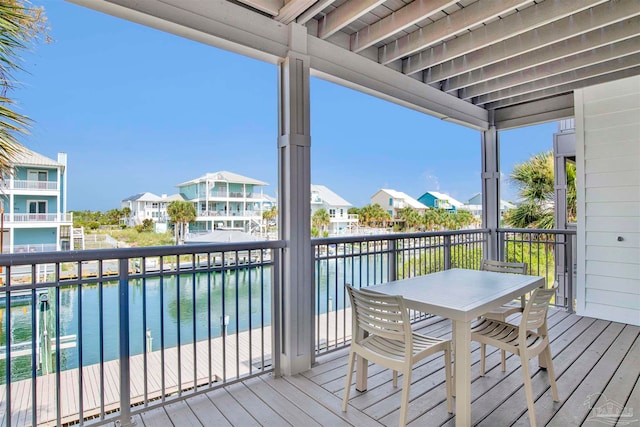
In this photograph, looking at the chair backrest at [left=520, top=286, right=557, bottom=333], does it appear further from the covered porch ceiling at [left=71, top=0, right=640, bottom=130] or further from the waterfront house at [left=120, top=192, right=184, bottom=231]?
the waterfront house at [left=120, top=192, right=184, bottom=231]

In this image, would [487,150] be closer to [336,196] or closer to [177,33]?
[336,196]

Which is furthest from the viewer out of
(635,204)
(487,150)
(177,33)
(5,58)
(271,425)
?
(487,150)

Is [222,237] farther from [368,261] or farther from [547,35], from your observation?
[547,35]

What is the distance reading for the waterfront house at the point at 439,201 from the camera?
4732 millimetres

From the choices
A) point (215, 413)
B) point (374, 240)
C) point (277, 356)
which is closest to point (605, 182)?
point (374, 240)

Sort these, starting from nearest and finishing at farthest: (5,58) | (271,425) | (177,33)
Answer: (5,58) < (271,425) < (177,33)

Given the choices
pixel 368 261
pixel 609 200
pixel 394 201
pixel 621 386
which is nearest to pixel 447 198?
pixel 394 201

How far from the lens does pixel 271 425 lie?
2115 millimetres

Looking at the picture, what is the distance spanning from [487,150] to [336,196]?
2.97 meters

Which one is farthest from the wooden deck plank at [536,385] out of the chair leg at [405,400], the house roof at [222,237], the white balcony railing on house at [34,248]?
the white balcony railing on house at [34,248]

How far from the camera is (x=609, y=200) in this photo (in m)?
3.98

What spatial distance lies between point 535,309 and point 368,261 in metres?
1.67

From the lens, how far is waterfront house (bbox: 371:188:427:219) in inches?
161

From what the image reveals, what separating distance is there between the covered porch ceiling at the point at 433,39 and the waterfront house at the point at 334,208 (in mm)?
1063
